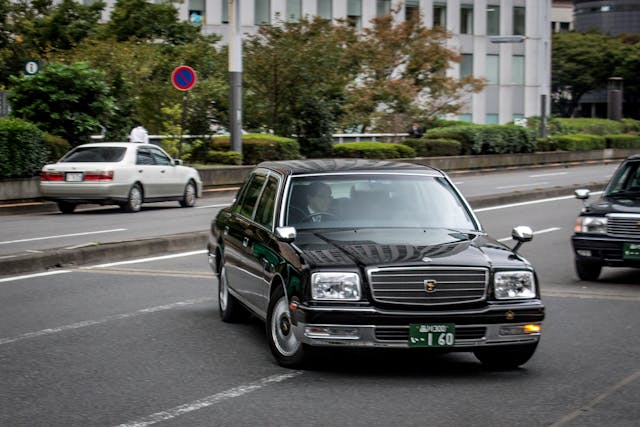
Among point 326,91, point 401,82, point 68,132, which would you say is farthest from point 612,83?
point 68,132

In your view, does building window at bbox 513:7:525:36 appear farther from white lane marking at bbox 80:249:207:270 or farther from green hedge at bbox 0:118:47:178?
white lane marking at bbox 80:249:207:270

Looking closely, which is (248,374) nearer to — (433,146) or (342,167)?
(342,167)

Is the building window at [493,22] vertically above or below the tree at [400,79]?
above

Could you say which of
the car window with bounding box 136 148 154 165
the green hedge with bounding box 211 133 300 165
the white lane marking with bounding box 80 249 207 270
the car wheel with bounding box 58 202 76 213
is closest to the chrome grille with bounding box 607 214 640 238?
the white lane marking with bounding box 80 249 207 270

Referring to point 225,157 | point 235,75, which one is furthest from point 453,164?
point 235,75

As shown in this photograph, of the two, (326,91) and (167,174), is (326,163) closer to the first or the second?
(167,174)

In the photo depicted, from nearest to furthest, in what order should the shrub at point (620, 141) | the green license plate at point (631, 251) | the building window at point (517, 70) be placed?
the green license plate at point (631, 251) → the shrub at point (620, 141) → the building window at point (517, 70)

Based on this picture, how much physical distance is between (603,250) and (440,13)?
6717 cm

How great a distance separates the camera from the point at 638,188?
49.5 feet

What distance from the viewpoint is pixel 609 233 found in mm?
14312

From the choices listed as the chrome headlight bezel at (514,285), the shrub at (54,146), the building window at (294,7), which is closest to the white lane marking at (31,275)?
the chrome headlight bezel at (514,285)

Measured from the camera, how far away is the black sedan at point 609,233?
1415 cm

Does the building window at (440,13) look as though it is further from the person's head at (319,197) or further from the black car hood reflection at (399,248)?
the black car hood reflection at (399,248)

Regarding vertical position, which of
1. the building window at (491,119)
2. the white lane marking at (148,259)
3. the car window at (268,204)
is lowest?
the white lane marking at (148,259)
